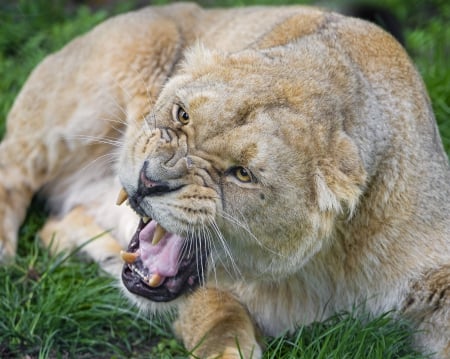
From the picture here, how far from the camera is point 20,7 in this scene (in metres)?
7.27

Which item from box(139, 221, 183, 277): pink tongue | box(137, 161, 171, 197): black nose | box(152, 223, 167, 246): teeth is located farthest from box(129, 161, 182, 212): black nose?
box(139, 221, 183, 277): pink tongue

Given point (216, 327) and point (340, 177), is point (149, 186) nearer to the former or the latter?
point (340, 177)

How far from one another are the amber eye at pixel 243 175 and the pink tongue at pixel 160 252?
15.6 inches

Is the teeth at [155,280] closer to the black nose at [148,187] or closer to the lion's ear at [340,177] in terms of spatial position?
the black nose at [148,187]

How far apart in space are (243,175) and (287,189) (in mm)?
159

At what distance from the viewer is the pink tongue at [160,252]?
3504mm

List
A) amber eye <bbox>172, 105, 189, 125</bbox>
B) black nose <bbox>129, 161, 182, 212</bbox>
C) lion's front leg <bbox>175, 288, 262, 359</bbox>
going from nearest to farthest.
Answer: black nose <bbox>129, 161, 182, 212</bbox> → amber eye <bbox>172, 105, 189, 125</bbox> → lion's front leg <bbox>175, 288, 262, 359</bbox>

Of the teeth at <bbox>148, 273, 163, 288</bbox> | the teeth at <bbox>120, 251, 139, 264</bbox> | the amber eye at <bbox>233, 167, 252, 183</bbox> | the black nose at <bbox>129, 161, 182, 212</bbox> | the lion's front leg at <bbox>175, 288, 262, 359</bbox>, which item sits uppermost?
the amber eye at <bbox>233, 167, 252, 183</bbox>

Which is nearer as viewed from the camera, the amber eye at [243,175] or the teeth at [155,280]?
Answer: the amber eye at [243,175]

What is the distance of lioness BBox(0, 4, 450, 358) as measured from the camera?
10.7 feet

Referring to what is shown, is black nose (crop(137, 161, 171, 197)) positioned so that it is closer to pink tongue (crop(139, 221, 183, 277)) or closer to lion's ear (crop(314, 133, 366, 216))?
pink tongue (crop(139, 221, 183, 277))

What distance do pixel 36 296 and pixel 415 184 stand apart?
1807mm

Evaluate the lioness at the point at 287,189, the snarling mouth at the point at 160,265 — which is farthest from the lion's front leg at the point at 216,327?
the snarling mouth at the point at 160,265

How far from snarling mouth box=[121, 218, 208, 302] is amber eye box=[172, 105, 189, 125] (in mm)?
403
